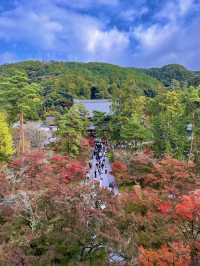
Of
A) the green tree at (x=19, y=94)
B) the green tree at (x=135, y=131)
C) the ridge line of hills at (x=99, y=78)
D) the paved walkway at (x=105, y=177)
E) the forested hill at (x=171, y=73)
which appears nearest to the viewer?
the paved walkway at (x=105, y=177)

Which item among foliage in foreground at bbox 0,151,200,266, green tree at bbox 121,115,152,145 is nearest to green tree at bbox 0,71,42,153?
green tree at bbox 121,115,152,145

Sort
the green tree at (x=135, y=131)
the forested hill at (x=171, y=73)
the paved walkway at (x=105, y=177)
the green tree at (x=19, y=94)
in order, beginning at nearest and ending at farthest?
the paved walkway at (x=105, y=177) < the green tree at (x=19, y=94) < the green tree at (x=135, y=131) < the forested hill at (x=171, y=73)

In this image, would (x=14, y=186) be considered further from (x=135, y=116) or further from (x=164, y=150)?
(x=135, y=116)

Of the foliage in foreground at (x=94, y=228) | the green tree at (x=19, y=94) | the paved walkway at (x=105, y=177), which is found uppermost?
the green tree at (x=19, y=94)

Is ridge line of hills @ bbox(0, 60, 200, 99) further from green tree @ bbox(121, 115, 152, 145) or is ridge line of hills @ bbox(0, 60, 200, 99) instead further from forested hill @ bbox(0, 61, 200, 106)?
green tree @ bbox(121, 115, 152, 145)

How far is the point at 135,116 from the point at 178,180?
13.8 meters

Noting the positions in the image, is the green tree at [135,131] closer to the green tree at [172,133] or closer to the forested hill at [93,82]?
the green tree at [172,133]

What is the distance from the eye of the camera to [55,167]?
21.3m

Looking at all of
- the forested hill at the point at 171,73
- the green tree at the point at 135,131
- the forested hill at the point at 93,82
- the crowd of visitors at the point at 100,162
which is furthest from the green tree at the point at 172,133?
the forested hill at the point at 171,73

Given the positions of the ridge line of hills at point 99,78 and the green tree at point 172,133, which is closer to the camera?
the green tree at point 172,133

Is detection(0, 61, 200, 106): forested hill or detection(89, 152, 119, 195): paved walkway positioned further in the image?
detection(0, 61, 200, 106): forested hill

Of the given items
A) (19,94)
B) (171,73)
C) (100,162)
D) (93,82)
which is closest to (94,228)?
(19,94)

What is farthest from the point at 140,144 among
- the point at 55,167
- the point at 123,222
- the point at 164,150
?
the point at 123,222

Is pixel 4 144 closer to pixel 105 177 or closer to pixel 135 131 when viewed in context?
pixel 105 177
